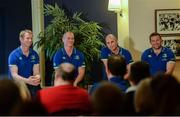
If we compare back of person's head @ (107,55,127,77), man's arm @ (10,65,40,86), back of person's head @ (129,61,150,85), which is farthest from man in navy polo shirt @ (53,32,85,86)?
back of person's head @ (129,61,150,85)

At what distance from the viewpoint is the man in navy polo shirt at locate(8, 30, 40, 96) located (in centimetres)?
543

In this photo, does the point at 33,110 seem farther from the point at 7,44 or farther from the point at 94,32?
the point at 7,44

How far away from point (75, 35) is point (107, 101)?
12.7ft

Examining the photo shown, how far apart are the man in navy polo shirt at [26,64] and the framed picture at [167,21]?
197 centimetres

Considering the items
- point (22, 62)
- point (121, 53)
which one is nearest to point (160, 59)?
point (121, 53)

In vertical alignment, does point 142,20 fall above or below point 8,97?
above

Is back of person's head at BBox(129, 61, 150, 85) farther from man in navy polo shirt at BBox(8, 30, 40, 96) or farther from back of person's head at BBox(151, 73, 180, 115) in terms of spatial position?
man in navy polo shirt at BBox(8, 30, 40, 96)

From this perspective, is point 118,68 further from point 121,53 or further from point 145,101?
point 121,53

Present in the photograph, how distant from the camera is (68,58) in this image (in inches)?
224

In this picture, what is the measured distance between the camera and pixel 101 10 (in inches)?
269

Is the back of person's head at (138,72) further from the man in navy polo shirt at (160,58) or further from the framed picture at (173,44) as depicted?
the framed picture at (173,44)

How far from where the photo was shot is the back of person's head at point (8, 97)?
2648mm

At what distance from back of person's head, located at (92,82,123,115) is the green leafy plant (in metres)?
3.71

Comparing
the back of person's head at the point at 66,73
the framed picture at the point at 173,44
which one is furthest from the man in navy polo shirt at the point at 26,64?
the framed picture at the point at 173,44
